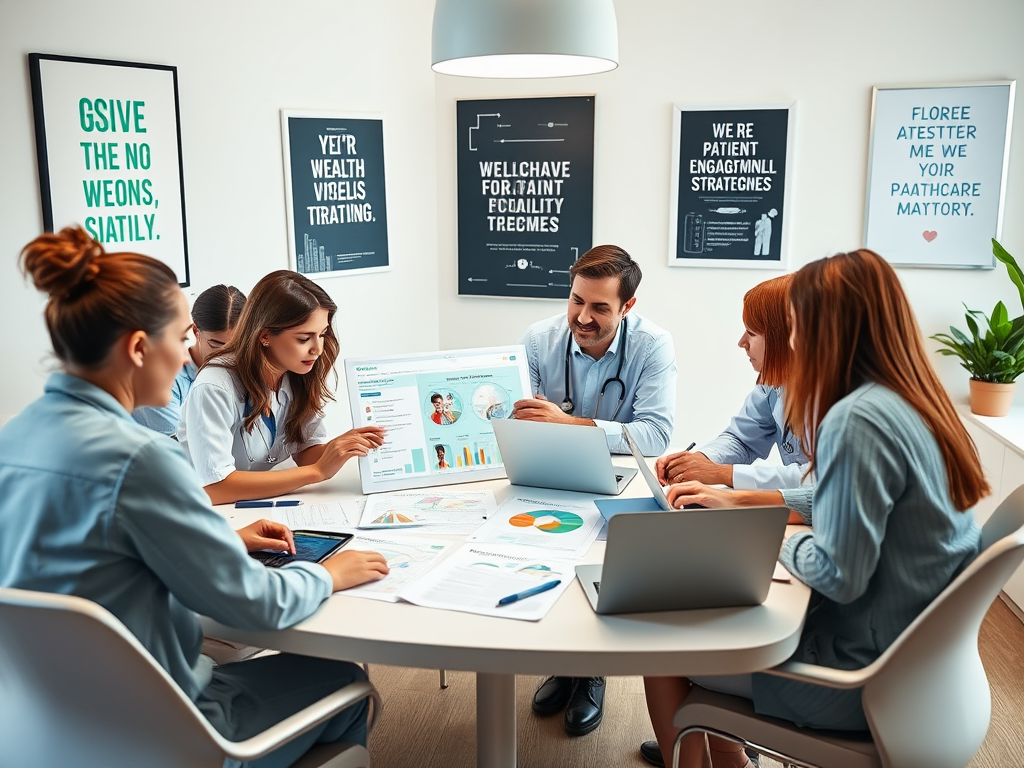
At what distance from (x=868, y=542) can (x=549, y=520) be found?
2.25ft

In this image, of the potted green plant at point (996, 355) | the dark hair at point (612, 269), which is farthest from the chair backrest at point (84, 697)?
the potted green plant at point (996, 355)

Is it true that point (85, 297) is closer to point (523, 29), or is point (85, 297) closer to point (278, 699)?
point (278, 699)

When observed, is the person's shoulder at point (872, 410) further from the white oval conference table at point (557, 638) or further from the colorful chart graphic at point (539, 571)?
the colorful chart graphic at point (539, 571)

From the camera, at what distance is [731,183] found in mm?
4176

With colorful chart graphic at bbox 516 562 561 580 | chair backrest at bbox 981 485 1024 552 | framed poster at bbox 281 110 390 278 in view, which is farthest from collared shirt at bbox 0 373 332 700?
framed poster at bbox 281 110 390 278

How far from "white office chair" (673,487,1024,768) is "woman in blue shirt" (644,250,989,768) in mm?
46

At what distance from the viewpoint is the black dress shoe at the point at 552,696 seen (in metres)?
2.63

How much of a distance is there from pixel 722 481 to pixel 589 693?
0.82 meters

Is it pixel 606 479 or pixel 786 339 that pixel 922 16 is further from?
pixel 606 479

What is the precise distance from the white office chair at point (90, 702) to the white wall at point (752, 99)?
328 centimetres

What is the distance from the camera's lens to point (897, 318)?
5.22 feet

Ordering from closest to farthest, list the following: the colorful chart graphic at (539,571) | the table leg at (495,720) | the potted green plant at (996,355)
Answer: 1. the colorful chart graphic at (539,571)
2. the table leg at (495,720)
3. the potted green plant at (996,355)

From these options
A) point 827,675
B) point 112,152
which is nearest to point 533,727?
point 827,675

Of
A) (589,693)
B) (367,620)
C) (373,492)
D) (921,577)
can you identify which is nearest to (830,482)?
(921,577)
